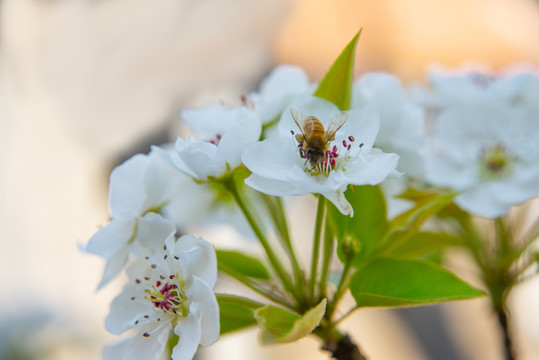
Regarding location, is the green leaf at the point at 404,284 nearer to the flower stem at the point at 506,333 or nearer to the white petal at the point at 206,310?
the white petal at the point at 206,310

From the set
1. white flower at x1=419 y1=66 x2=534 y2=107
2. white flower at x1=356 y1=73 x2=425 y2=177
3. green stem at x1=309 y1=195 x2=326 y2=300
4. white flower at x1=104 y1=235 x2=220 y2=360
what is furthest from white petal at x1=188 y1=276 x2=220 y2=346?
white flower at x1=419 y1=66 x2=534 y2=107

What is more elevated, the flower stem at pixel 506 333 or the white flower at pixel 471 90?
the white flower at pixel 471 90

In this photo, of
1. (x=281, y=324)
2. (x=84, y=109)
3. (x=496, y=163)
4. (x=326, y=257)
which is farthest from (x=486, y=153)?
(x=84, y=109)

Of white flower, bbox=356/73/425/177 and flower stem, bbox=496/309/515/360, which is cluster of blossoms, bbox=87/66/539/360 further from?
flower stem, bbox=496/309/515/360

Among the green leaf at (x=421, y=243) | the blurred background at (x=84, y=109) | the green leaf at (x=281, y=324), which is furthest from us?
the blurred background at (x=84, y=109)

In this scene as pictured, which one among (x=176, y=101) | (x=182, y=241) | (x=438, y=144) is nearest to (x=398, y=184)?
(x=438, y=144)

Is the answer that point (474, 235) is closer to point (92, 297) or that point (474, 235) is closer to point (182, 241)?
point (182, 241)

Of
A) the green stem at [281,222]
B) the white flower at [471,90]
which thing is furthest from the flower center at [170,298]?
the white flower at [471,90]

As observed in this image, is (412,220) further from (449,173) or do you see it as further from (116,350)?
(116,350)
